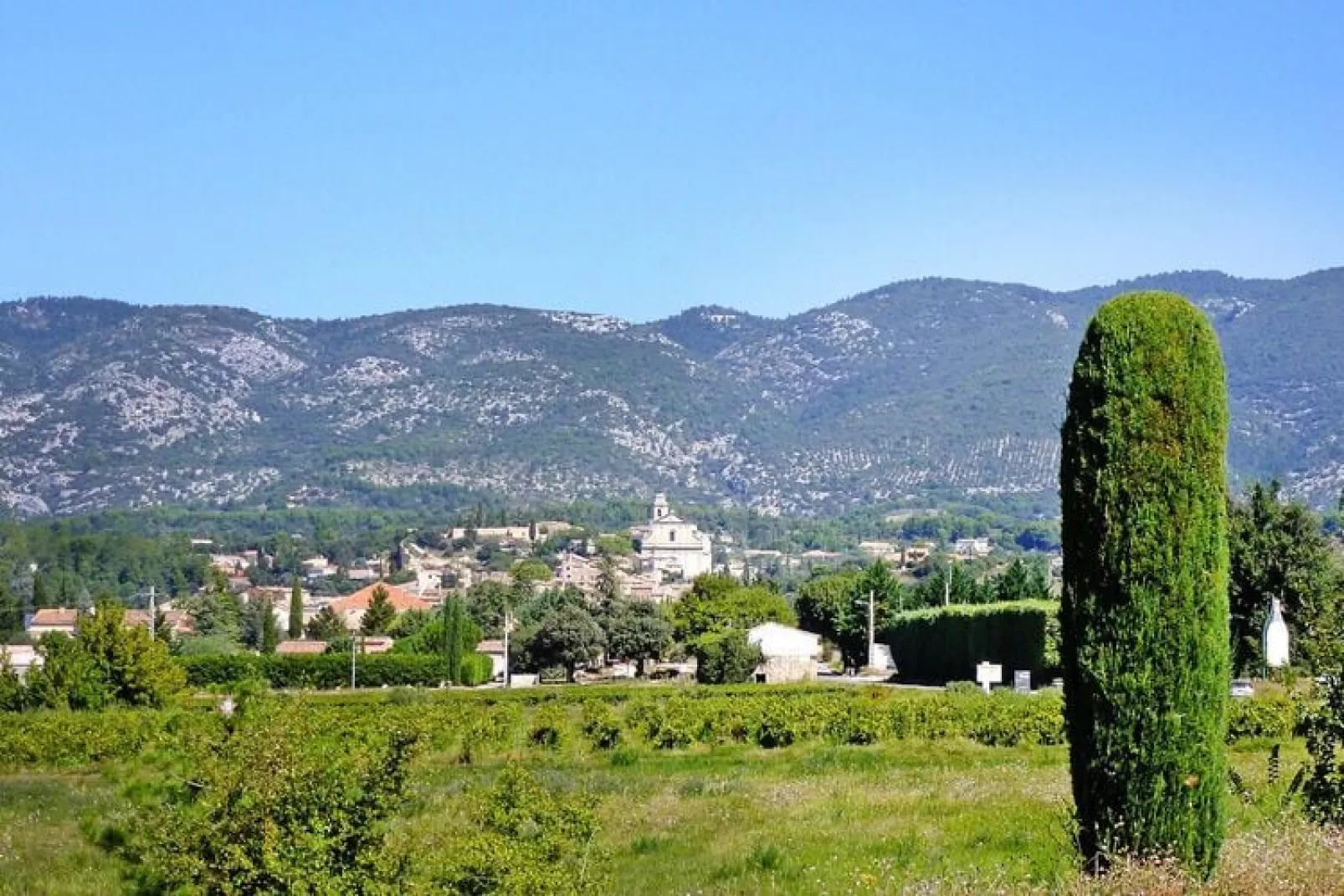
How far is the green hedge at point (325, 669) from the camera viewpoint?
60.7 m

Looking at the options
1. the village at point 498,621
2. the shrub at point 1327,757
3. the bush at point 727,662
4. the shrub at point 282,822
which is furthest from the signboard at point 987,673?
the shrub at point 282,822

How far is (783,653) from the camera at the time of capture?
67.4 meters

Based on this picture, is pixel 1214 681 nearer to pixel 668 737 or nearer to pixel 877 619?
pixel 668 737

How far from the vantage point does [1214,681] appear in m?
10.5

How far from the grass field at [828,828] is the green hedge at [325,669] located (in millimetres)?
36671

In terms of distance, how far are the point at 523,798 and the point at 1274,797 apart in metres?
6.36

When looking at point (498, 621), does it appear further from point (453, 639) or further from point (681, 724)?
point (681, 724)

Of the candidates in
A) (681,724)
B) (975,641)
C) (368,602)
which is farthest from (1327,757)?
(368,602)

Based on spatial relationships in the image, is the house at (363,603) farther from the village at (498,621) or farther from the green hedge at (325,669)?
the green hedge at (325,669)

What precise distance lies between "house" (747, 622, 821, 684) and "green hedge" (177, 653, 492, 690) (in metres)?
13.1

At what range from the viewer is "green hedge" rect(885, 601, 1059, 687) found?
148 feet

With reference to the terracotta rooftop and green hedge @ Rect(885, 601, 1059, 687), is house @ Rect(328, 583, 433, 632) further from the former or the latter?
green hedge @ Rect(885, 601, 1059, 687)

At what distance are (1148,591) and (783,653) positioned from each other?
57436mm

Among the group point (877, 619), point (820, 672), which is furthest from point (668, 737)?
point (877, 619)
